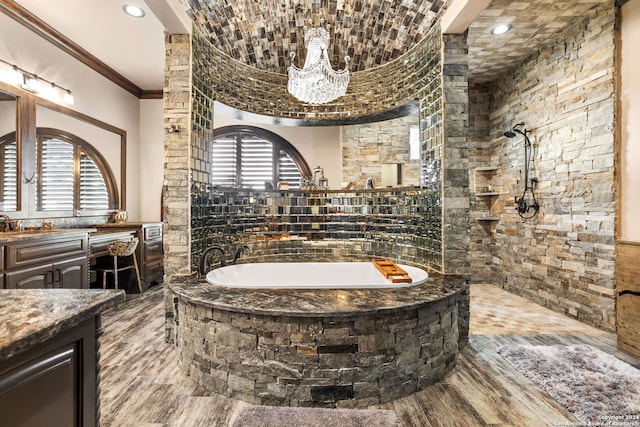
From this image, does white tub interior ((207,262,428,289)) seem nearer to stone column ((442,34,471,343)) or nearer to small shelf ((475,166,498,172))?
stone column ((442,34,471,343))

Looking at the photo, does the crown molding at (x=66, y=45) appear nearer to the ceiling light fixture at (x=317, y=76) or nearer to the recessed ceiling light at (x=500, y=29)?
the ceiling light fixture at (x=317, y=76)

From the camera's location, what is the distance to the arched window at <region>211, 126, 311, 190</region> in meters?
4.90

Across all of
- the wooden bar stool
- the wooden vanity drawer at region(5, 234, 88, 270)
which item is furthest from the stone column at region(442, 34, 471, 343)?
the wooden bar stool

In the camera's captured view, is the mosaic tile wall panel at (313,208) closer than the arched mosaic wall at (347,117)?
No

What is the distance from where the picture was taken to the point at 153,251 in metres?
4.76

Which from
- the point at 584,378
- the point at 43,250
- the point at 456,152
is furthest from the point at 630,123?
the point at 43,250

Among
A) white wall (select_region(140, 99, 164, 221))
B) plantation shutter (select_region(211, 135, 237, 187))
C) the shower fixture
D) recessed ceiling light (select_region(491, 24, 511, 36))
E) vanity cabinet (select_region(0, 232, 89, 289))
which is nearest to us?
vanity cabinet (select_region(0, 232, 89, 289))

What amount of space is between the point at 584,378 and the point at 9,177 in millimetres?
5501

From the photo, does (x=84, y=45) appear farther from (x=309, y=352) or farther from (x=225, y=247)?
(x=309, y=352)

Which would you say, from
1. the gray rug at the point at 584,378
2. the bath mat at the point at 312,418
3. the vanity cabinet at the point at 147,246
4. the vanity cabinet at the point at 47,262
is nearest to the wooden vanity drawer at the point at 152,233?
the vanity cabinet at the point at 147,246

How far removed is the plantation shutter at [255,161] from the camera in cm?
496

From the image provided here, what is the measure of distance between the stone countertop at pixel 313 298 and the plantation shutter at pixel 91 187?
3.04 meters

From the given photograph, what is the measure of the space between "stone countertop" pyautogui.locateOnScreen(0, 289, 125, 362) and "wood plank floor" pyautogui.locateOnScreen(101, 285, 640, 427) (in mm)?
1115

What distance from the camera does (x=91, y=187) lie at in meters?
4.49
